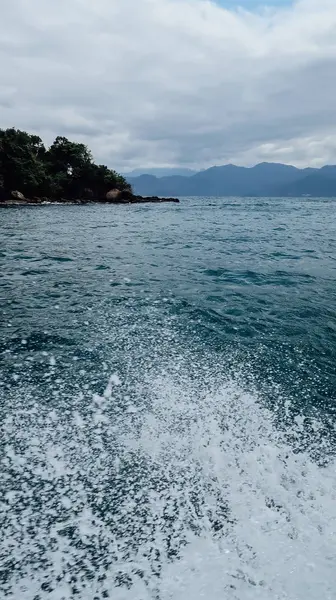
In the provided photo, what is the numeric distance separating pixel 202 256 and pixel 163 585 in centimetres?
1727

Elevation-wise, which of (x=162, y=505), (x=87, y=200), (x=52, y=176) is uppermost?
(x=52, y=176)

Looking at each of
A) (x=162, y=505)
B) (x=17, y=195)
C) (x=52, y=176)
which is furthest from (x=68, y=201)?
(x=162, y=505)

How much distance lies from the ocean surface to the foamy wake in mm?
16

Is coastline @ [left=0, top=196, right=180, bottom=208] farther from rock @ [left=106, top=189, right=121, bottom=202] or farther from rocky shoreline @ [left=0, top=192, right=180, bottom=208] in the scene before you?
rock @ [left=106, top=189, right=121, bottom=202]

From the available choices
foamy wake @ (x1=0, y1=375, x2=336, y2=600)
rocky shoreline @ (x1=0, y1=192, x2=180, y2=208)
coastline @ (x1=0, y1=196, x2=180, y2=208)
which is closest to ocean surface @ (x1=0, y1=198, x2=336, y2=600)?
foamy wake @ (x1=0, y1=375, x2=336, y2=600)

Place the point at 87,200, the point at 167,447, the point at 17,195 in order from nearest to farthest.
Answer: the point at 167,447 < the point at 17,195 < the point at 87,200

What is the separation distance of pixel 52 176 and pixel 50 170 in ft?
14.8

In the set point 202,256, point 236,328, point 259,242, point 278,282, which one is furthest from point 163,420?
point 259,242

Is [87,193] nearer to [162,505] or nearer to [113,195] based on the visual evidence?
[113,195]

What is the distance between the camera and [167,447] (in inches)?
205

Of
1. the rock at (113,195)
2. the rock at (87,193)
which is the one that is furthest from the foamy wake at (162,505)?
the rock at (87,193)

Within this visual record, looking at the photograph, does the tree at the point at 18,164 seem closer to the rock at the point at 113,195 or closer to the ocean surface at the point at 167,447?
the rock at the point at 113,195

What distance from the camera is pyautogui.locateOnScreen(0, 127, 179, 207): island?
72312 millimetres

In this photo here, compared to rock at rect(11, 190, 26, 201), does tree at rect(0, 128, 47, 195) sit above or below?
above
